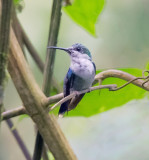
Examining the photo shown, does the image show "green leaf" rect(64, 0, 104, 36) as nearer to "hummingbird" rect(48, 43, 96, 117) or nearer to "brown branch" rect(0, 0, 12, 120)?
"hummingbird" rect(48, 43, 96, 117)

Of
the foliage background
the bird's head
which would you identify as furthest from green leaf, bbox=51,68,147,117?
the bird's head

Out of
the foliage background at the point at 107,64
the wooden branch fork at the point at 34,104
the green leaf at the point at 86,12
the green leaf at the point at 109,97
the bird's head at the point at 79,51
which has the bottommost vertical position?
the foliage background at the point at 107,64

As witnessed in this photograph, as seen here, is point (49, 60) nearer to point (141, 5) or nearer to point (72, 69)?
point (72, 69)

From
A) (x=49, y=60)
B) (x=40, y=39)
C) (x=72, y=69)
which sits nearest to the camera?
(x=72, y=69)

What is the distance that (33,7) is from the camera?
161 centimetres

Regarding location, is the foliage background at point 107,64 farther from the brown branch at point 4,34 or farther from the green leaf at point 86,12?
the brown branch at point 4,34

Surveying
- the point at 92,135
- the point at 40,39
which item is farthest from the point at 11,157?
the point at 92,135

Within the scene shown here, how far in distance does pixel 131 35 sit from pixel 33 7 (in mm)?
420

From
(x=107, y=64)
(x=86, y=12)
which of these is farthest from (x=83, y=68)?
(x=107, y=64)

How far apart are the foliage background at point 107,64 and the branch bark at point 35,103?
0.10m

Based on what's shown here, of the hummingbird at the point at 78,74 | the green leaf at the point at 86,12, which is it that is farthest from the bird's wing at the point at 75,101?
the green leaf at the point at 86,12

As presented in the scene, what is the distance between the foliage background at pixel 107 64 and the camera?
64 centimetres

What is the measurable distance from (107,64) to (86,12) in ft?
2.21

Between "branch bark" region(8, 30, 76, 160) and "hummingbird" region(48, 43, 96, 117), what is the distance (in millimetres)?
45
